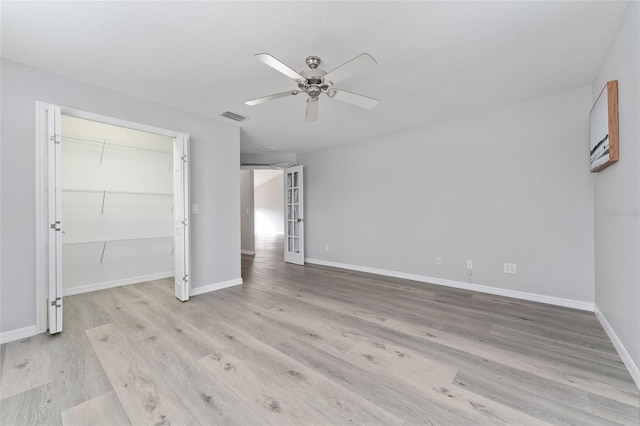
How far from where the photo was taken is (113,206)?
13.6ft

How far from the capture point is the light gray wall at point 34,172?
232 centimetres

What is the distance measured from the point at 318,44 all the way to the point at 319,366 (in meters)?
2.42

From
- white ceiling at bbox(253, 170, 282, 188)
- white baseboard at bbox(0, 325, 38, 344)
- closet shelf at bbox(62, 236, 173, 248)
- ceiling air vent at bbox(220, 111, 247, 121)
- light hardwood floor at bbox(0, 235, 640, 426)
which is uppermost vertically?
white ceiling at bbox(253, 170, 282, 188)

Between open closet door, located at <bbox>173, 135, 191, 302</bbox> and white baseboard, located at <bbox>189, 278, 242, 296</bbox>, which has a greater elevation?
open closet door, located at <bbox>173, 135, 191, 302</bbox>

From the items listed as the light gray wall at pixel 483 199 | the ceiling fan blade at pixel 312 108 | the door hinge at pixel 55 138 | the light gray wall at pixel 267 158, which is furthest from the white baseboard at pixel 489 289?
the door hinge at pixel 55 138

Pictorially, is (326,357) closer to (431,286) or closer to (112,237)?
(431,286)

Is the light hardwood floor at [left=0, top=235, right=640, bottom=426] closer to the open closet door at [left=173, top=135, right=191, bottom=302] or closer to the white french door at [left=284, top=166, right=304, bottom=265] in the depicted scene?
the open closet door at [left=173, top=135, right=191, bottom=302]

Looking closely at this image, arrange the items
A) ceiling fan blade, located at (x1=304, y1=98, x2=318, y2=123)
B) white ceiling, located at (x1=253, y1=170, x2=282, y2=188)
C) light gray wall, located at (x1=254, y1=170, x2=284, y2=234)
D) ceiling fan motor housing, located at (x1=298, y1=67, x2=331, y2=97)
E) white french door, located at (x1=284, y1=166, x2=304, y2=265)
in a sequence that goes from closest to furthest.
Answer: ceiling fan motor housing, located at (x1=298, y1=67, x2=331, y2=97) < ceiling fan blade, located at (x1=304, y1=98, x2=318, y2=123) < white french door, located at (x1=284, y1=166, x2=304, y2=265) < white ceiling, located at (x1=253, y1=170, x2=282, y2=188) < light gray wall, located at (x1=254, y1=170, x2=284, y2=234)

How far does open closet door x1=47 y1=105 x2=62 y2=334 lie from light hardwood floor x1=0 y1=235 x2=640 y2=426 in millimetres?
267

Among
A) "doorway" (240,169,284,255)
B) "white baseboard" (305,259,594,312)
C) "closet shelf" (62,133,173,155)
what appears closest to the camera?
"white baseboard" (305,259,594,312)

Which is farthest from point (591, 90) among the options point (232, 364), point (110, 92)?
point (110, 92)

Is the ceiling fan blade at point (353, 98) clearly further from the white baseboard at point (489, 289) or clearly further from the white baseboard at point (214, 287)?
the white baseboard at point (214, 287)

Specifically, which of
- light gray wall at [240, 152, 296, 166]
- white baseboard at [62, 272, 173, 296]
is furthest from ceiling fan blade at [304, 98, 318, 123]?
white baseboard at [62, 272, 173, 296]

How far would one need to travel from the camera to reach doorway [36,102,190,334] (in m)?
2.46
